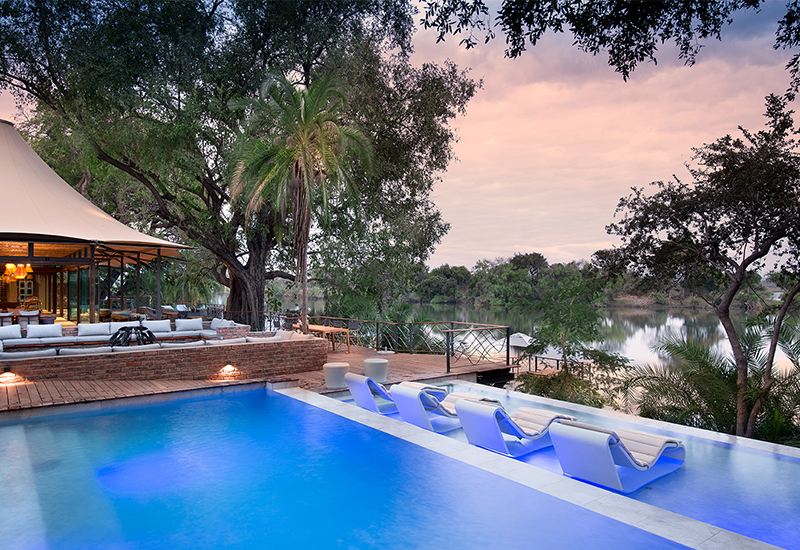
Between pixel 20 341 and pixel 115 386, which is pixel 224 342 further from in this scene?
pixel 20 341

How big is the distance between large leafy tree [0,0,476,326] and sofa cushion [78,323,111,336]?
6194 millimetres

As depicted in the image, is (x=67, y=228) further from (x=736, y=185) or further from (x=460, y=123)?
(x=736, y=185)

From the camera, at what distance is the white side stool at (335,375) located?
981 cm

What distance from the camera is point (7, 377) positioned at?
878 cm

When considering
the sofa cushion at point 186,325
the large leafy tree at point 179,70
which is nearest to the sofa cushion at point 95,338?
the sofa cushion at point 186,325

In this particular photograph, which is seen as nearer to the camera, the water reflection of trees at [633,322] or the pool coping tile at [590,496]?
the pool coping tile at [590,496]

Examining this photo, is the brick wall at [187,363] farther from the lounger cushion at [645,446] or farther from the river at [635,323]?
the river at [635,323]

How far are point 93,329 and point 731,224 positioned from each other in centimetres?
1383

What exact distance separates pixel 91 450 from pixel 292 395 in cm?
361

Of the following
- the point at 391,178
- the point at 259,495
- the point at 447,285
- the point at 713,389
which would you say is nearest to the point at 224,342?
the point at 259,495

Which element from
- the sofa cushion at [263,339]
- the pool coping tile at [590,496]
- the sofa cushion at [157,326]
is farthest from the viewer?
the sofa cushion at [157,326]

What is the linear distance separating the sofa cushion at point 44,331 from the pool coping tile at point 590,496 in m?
7.54

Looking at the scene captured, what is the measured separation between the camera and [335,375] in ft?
32.2

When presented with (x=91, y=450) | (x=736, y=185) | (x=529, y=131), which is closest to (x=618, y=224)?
(x=736, y=185)
